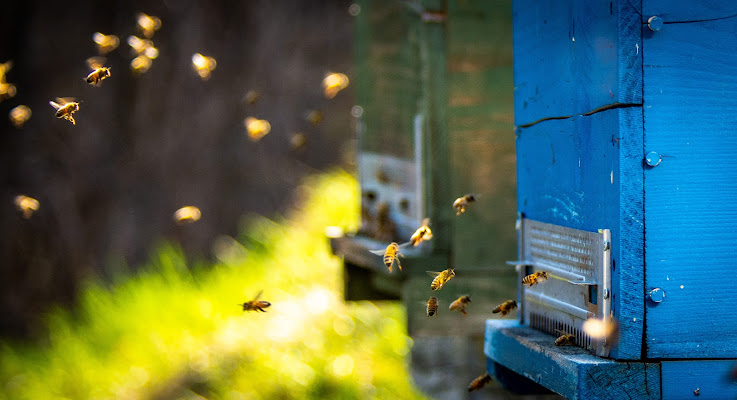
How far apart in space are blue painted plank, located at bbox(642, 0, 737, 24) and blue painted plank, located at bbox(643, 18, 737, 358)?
0.06 feet

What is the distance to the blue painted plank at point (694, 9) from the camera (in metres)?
2.28

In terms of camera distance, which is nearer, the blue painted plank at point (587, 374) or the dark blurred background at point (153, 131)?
the blue painted plank at point (587, 374)

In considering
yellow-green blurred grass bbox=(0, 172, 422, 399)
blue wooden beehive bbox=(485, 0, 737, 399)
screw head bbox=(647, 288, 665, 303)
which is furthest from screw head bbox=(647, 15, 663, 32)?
yellow-green blurred grass bbox=(0, 172, 422, 399)

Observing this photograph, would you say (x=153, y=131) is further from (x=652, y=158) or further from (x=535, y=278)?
(x=652, y=158)

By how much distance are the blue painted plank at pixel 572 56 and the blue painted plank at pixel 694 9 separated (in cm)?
8

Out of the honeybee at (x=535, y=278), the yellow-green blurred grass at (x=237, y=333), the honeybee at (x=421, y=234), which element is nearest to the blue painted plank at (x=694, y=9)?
the honeybee at (x=535, y=278)

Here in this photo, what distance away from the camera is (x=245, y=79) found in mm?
12062

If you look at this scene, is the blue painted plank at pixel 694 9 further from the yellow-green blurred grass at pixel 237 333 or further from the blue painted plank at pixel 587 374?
the yellow-green blurred grass at pixel 237 333

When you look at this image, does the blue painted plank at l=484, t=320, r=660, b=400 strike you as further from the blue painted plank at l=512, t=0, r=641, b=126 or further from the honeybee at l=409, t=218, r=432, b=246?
the honeybee at l=409, t=218, r=432, b=246

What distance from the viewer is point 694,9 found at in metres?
2.28

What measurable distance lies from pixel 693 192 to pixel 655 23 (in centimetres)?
45

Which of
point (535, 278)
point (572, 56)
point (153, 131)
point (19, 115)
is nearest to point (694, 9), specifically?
point (572, 56)

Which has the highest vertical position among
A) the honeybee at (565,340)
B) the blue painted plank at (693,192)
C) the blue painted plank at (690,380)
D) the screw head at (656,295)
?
the blue painted plank at (693,192)

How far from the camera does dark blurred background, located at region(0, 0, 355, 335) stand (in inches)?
448
